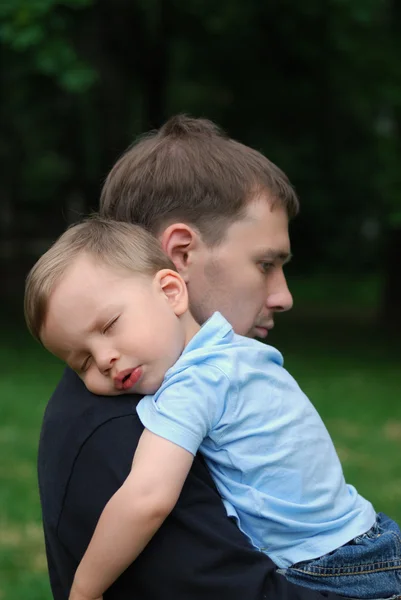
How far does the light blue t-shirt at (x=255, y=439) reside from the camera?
2094mm

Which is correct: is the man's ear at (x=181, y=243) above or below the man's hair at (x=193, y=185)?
below

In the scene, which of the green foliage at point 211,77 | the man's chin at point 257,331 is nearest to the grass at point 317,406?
the green foliage at point 211,77

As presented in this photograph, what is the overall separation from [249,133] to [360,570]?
16.9 metres

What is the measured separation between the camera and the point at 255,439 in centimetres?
215

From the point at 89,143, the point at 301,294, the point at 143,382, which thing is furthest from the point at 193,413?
the point at 301,294

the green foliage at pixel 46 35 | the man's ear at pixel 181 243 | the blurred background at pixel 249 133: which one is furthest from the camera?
the green foliage at pixel 46 35

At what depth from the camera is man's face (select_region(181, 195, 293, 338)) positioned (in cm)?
248

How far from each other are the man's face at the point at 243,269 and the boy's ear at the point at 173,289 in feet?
0.49

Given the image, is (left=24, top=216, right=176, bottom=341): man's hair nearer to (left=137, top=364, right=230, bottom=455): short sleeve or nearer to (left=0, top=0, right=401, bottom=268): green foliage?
(left=137, top=364, right=230, bottom=455): short sleeve

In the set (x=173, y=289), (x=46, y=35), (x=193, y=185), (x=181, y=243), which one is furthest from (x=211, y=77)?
(x=173, y=289)

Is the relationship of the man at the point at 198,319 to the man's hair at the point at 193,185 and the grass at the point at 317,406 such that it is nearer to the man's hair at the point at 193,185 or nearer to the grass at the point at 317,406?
the man's hair at the point at 193,185

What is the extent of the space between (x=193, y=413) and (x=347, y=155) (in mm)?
24478

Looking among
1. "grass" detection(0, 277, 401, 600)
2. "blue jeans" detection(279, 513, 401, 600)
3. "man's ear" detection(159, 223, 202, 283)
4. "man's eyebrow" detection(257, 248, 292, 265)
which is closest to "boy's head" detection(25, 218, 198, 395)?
"man's ear" detection(159, 223, 202, 283)

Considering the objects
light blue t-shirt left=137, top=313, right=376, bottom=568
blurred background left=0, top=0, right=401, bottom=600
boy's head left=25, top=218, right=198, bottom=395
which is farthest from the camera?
blurred background left=0, top=0, right=401, bottom=600
